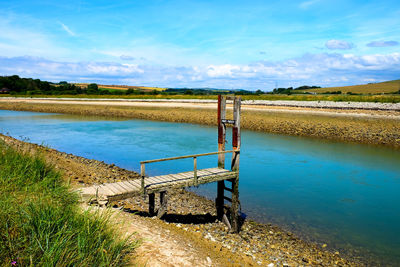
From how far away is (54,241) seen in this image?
4461mm

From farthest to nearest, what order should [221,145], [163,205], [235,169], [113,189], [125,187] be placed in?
[221,145] < [235,169] < [163,205] < [125,187] < [113,189]

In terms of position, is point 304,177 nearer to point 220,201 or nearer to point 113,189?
point 220,201

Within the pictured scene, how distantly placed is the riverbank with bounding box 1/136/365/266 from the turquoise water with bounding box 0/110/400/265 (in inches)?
35.7

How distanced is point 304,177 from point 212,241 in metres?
9.74

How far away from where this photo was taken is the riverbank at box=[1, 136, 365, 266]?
643 centimetres

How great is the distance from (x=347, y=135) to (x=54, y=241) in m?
27.8

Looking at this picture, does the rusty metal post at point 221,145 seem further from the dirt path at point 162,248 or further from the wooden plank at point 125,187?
the wooden plank at point 125,187

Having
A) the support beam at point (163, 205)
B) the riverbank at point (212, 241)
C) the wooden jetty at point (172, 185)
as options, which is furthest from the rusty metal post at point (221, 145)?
the support beam at point (163, 205)

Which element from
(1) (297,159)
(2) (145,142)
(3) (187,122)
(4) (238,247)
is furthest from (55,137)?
(4) (238,247)

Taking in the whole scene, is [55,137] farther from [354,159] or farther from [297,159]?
[354,159]

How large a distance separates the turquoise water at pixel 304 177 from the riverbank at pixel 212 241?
906 millimetres

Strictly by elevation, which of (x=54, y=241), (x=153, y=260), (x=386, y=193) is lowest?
(x=386, y=193)

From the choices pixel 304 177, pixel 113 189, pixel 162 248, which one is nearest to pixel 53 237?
pixel 162 248

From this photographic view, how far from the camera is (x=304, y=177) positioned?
15.7m
